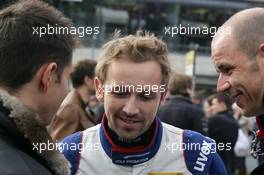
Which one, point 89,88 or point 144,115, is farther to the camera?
point 89,88

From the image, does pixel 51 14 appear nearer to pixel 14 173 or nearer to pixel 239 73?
pixel 14 173

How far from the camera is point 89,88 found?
452 cm

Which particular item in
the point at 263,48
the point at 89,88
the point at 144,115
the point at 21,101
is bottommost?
the point at 89,88

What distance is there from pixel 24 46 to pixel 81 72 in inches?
107

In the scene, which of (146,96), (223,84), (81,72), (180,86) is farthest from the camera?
(180,86)

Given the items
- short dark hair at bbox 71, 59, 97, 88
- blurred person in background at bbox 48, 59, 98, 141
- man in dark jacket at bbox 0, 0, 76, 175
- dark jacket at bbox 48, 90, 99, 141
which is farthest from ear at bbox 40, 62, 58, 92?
short dark hair at bbox 71, 59, 97, 88

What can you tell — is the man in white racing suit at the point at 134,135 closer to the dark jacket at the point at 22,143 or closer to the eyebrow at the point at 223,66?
the eyebrow at the point at 223,66

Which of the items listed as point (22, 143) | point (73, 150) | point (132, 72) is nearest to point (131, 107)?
point (132, 72)

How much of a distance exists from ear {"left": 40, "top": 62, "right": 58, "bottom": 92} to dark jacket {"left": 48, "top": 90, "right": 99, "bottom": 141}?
2292 millimetres

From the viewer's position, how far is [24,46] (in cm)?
185

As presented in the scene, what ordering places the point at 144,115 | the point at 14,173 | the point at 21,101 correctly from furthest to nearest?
the point at 144,115, the point at 21,101, the point at 14,173

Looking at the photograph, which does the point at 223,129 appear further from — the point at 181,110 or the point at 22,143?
the point at 22,143

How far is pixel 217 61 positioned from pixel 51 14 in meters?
0.74

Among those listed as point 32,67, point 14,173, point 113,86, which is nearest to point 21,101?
point 32,67
